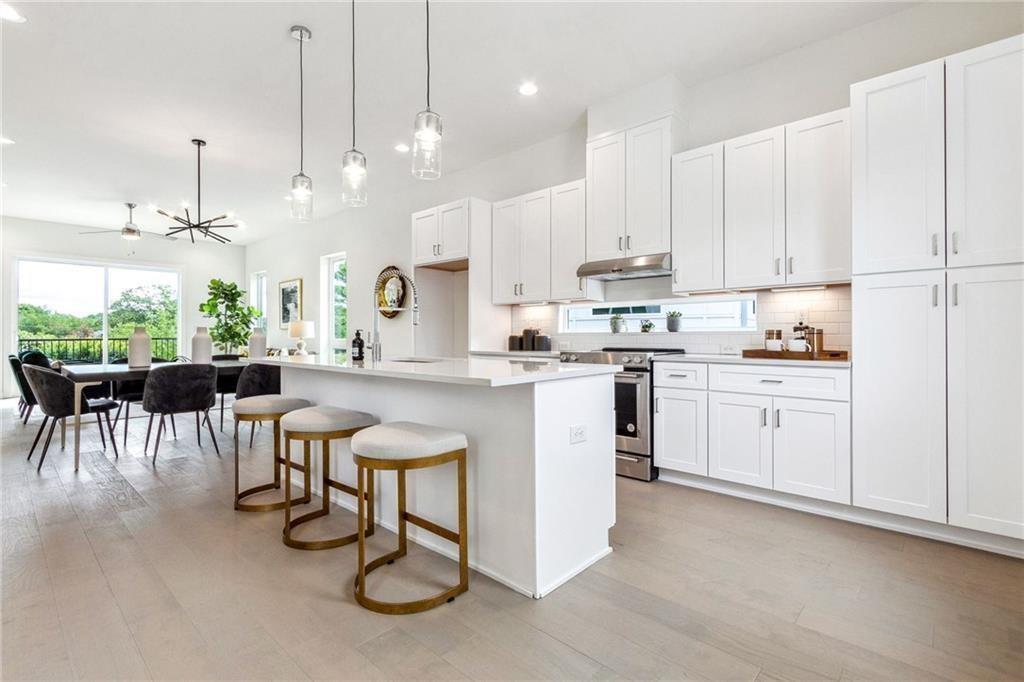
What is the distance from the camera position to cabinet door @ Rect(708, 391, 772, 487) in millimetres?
3039

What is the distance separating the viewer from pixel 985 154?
2.35 meters

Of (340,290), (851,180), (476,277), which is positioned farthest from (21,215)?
(851,180)

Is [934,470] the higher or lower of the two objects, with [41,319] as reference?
lower

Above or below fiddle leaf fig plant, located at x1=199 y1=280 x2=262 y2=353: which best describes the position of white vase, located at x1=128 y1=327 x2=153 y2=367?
below

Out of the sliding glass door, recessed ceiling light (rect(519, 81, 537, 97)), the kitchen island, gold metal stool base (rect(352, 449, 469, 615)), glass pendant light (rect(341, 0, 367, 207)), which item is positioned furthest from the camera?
the sliding glass door

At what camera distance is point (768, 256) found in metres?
3.27

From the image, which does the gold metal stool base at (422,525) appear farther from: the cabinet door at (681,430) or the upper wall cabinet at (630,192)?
the upper wall cabinet at (630,192)

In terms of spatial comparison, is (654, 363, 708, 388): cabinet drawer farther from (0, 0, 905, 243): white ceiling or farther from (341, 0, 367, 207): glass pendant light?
(341, 0, 367, 207): glass pendant light

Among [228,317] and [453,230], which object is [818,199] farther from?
[228,317]

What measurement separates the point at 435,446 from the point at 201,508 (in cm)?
200

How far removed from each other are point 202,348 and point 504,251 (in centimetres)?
302

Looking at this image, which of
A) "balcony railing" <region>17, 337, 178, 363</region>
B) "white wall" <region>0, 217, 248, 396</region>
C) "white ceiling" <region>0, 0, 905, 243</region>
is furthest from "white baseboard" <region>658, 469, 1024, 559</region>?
"white wall" <region>0, 217, 248, 396</region>

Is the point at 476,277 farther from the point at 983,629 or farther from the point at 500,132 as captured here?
the point at 983,629

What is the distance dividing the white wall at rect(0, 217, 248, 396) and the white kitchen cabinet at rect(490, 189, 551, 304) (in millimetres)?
7461
